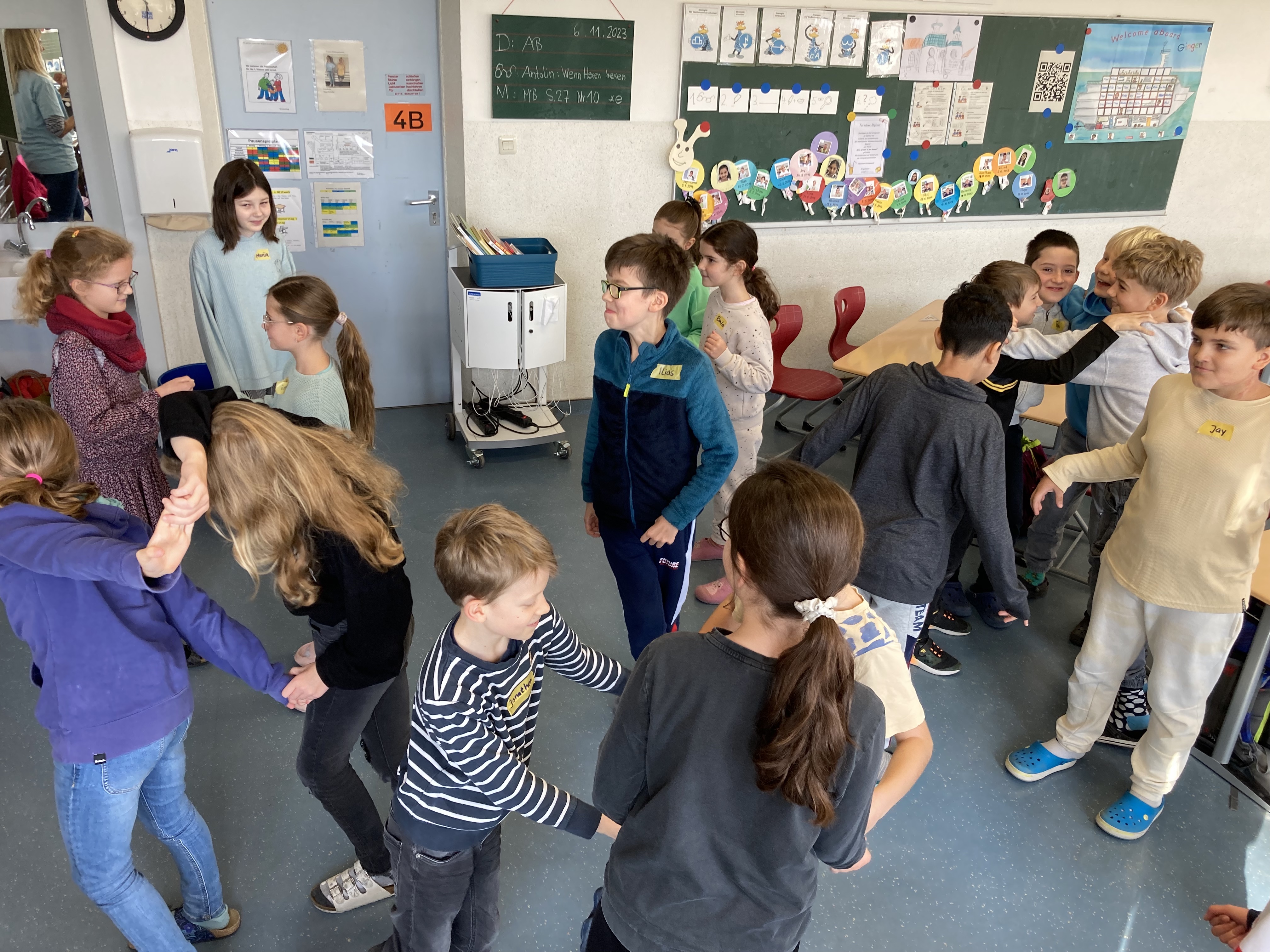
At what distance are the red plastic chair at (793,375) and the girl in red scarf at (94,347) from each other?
2.57 m

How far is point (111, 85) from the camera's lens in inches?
151

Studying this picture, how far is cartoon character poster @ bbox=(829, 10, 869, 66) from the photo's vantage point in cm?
457

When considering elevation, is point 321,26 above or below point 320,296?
above

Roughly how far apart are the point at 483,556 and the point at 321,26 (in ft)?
12.5

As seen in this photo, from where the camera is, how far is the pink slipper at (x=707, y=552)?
3660mm

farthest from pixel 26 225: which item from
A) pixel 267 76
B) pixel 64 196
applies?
pixel 267 76

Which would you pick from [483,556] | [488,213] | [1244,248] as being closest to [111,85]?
[488,213]

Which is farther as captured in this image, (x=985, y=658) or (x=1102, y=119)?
(x=1102, y=119)

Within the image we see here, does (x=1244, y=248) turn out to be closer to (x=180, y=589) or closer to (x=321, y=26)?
(x=321, y=26)

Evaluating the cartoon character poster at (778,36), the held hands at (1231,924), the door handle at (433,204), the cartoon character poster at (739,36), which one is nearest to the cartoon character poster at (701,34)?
the cartoon character poster at (739,36)

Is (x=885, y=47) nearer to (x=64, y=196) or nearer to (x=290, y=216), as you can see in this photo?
(x=290, y=216)

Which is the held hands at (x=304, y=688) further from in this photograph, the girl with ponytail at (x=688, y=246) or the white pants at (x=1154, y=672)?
the girl with ponytail at (x=688, y=246)

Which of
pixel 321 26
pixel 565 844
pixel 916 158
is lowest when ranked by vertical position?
pixel 565 844

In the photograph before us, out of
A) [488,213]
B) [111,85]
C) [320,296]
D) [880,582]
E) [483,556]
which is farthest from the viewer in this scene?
[488,213]
